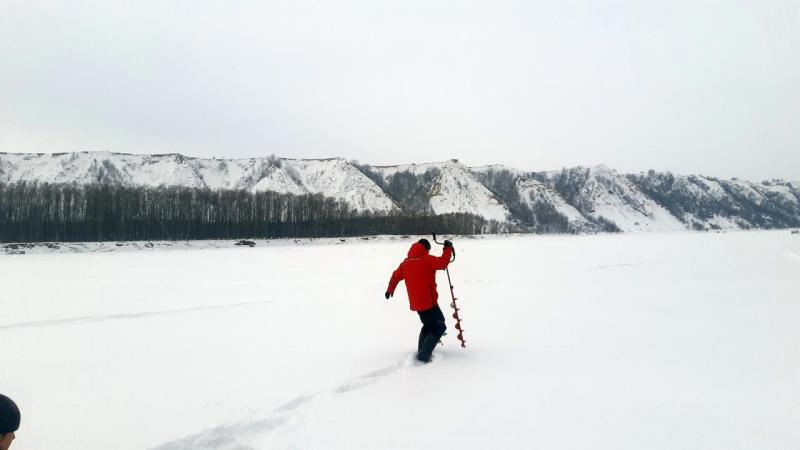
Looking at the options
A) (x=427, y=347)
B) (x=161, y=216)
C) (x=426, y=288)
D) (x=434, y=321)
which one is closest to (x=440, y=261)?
(x=426, y=288)

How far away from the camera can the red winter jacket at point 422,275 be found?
23.6 ft

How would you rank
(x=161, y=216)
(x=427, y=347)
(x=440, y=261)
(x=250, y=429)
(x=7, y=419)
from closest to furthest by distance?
(x=7, y=419), (x=250, y=429), (x=440, y=261), (x=427, y=347), (x=161, y=216)

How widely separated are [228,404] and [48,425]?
175 cm

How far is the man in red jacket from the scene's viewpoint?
7.20m

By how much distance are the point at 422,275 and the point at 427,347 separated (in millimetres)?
1114

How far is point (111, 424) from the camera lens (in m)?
4.93

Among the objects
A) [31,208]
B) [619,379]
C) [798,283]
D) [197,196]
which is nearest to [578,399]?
[619,379]

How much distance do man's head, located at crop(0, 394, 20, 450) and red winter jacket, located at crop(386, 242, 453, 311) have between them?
4759 mm

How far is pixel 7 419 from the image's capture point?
9.73 feet

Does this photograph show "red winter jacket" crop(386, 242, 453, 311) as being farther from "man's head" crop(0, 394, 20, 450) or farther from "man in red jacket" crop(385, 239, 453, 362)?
"man's head" crop(0, 394, 20, 450)

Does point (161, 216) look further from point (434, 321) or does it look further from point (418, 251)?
point (434, 321)

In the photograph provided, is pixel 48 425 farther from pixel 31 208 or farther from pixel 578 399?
pixel 31 208

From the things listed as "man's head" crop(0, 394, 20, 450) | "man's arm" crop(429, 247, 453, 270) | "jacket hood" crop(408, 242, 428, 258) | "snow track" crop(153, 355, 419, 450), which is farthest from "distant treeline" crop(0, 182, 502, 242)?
"man's head" crop(0, 394, 20, 450)

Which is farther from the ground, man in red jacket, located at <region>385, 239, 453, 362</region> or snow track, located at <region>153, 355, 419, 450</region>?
man in red jacket, located at <region>385, 239, 453, 362</region>
